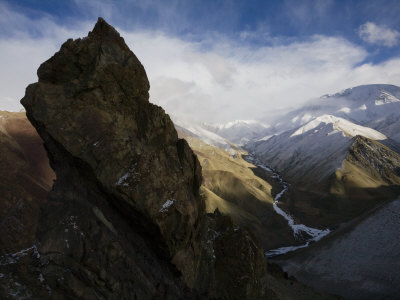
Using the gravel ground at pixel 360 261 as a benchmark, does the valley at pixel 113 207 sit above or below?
above

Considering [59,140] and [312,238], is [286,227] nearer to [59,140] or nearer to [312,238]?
[312,238]

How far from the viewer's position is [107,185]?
1307 centimetres

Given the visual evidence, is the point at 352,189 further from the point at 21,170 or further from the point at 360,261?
the point at 21,170

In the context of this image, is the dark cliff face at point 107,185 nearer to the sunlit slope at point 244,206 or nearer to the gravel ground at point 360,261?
the gravel ground at point 360,261

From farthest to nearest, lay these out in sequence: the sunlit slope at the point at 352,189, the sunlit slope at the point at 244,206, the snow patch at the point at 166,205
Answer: the sunlit slope at the point at 352,189 < the sunlit slope at the point at 244,206 < the snow patch at the point at 166,205

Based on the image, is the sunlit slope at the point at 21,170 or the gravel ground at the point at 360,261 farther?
the gravel ground at the point at 360,261

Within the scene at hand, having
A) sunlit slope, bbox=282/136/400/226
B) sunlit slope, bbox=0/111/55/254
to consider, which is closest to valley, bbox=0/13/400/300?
sunlit slope, bbox=0/111/55/254

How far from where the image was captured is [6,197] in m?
34.2

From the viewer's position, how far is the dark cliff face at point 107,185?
1179cm

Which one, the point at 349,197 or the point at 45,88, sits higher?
the point at 45,88

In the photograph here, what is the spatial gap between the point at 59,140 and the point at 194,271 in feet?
36.0

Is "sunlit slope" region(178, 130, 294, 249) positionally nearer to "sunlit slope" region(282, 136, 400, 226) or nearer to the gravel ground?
"sunlit slope" region(282, 136, 400, 226)

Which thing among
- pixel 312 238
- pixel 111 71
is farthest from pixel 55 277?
pixel 312 238

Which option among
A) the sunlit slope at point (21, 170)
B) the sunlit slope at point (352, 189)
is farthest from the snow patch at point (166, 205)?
the sunlit slope at point (352, 189)
